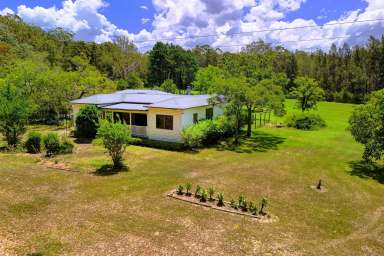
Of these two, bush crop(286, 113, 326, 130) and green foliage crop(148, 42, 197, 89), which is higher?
green foliage crop(148, 42, 197, 89)

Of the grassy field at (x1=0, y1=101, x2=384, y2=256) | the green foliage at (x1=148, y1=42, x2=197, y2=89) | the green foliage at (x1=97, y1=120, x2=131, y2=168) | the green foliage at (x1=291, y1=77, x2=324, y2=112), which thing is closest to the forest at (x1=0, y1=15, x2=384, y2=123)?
the green foliage at (x1=148, y1=42, x2=197, y2=89)

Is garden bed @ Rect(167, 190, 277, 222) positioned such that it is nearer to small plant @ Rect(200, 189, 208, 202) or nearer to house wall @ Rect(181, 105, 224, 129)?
small plant @ Rect(200, 189, 208, 202)

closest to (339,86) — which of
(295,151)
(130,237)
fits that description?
(295,151)

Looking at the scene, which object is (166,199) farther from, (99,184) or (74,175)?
(74,175)

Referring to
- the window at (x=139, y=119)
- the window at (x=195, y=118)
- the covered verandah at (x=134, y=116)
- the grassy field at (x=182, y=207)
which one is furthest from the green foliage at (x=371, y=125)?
the window at (x=139, y=119)

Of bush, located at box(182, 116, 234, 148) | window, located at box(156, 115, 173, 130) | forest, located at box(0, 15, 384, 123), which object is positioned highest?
forest, located at box(0, 15, 384, 123)

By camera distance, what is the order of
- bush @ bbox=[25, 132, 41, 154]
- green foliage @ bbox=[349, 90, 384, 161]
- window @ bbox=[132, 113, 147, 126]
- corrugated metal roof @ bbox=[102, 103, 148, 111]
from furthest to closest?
window @ bbox=[132, 113, 147, 126] < corrugated metal roof @ bbox=[102, 103, 148, 111] < bush @ bbox=[25, 132, 41, 154] < green foliage @ bbox=[349, 90, 384, 161]

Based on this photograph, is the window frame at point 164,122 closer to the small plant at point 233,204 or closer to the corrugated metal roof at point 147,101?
the corrugated metal roof at point 147,101
